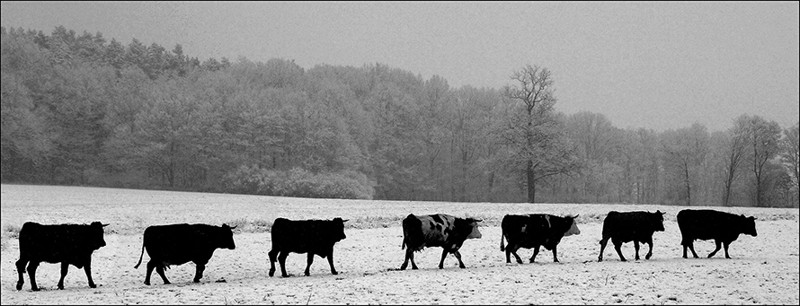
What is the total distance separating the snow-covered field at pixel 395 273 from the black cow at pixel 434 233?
2.18 ft

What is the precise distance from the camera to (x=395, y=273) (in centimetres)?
1502

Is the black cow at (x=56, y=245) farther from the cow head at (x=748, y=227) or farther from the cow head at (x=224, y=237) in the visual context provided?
the cow head at (x=748, y=227)

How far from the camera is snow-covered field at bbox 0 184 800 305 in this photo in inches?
447

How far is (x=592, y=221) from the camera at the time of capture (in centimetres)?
3117

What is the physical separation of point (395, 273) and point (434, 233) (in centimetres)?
185

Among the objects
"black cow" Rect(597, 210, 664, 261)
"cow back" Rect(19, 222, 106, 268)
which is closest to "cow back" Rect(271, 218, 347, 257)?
"cow back" Rect(19, 222, 106, 268)

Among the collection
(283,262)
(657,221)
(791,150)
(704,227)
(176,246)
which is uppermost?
(791,150)

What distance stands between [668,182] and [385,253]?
72273mm

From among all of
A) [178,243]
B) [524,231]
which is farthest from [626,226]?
[178,243]

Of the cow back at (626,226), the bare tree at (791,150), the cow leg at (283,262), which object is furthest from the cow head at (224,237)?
the bare tree at (791,150)

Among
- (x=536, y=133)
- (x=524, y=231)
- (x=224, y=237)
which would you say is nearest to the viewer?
(x=224, y=237)

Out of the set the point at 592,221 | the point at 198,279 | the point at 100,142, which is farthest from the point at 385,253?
the point at 100,142

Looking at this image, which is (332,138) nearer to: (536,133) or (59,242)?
(536,133)

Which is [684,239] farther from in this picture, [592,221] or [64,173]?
[64,173]
